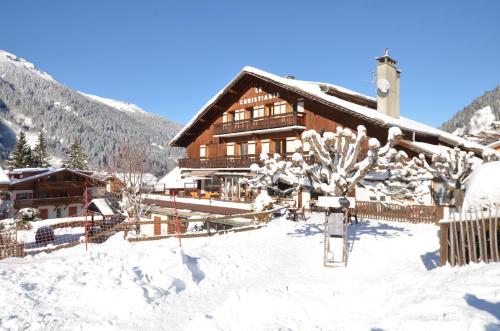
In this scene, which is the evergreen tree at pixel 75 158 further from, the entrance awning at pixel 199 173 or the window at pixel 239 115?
the window at pixel 239 115

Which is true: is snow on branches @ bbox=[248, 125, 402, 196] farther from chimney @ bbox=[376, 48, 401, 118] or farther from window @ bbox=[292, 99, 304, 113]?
chimney @ bbox=[376, 48, 401, 118]

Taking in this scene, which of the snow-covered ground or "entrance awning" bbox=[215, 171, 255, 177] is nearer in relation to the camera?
the snow-covered ground

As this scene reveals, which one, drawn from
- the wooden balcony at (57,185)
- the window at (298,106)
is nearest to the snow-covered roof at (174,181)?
the window at (298,106)

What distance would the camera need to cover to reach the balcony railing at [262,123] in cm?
2642

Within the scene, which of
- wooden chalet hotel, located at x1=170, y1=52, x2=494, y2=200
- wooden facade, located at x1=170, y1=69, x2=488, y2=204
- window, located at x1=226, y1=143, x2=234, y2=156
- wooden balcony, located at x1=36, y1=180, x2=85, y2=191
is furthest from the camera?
wooden balcony, located at x1=36, y1=180, x2=85, y2=191

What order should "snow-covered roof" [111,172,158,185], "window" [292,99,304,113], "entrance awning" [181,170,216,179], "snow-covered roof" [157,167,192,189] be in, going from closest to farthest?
1. "window" [292,99,304,113]
2. "snow-covered roof" [111,172,158,185]
3. "entrance awning" [181,170,216,179]
4. "snow-covered roof" [157,167,192,189]

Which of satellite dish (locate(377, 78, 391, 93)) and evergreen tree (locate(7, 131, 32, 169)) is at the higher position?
satellite dish (locate(377, 78, 391, 93))

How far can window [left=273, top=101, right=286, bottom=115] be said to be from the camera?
93.0 feet

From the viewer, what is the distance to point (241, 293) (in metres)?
8.00

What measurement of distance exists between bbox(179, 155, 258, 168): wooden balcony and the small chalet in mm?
17349

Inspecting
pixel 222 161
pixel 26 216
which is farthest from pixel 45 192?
pixel 222 161

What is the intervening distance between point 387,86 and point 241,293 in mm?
24351

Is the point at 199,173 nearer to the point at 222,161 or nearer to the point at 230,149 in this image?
the point at 222,161

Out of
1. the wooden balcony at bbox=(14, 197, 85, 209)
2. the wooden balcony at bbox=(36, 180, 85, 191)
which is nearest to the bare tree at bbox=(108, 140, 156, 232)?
the wooden balcony at bbox=(14, 197, 85, 209)
